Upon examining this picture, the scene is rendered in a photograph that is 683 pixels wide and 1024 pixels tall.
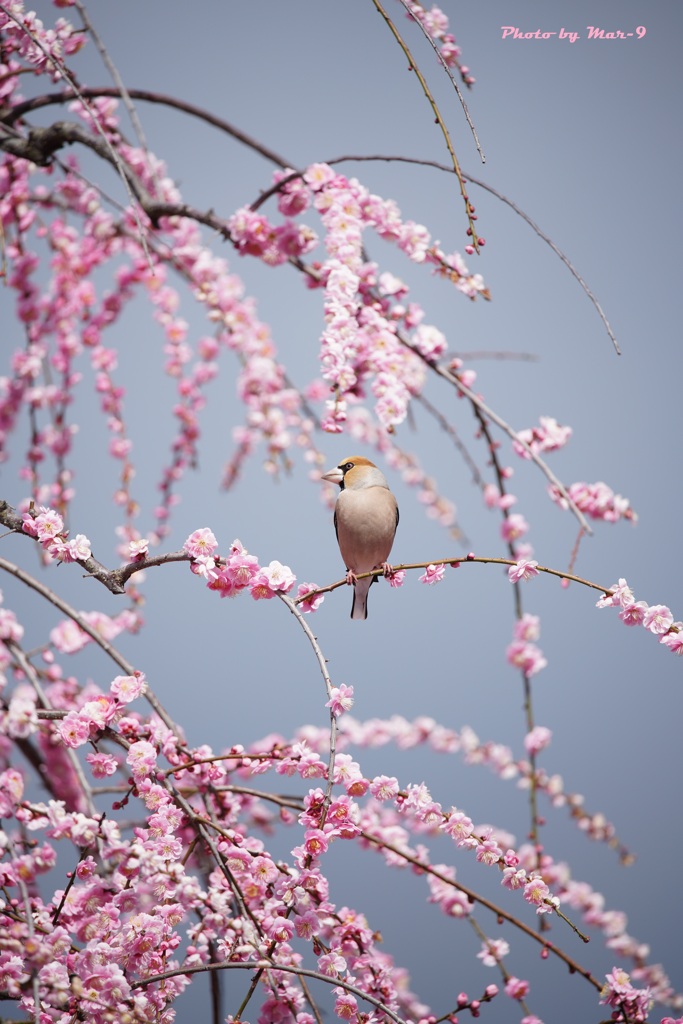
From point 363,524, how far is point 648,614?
0.46m

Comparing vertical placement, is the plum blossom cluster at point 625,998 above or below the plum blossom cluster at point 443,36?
below

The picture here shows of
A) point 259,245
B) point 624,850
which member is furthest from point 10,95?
point 624,850

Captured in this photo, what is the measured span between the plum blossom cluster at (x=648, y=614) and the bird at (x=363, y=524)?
13.3 inches

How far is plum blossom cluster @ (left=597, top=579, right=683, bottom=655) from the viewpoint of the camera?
3.96ft

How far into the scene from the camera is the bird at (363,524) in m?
1.40

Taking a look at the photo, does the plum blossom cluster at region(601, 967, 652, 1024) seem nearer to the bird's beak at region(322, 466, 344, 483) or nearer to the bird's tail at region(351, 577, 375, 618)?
the bird's tail at region(351, 577, 375, 618)

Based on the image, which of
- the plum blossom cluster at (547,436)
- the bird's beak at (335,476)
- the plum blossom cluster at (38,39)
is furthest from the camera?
the plum blossom cluster at (547,436)

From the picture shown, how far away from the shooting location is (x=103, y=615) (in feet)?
7.30

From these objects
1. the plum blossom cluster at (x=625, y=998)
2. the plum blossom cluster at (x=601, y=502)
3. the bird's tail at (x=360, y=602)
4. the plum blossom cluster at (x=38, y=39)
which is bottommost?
the plum blossom cluster at (x=625, y=998)

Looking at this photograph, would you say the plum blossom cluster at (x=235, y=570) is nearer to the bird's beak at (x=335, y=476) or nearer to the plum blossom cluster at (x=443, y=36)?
the bird's beak at (x=335, y=476)

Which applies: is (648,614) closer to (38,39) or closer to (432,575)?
(432,575)

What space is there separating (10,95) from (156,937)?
192cm

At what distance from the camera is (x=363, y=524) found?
1.40 m

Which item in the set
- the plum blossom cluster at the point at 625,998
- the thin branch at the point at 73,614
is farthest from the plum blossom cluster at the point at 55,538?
the plum blossom cluster at the point at 625,998
